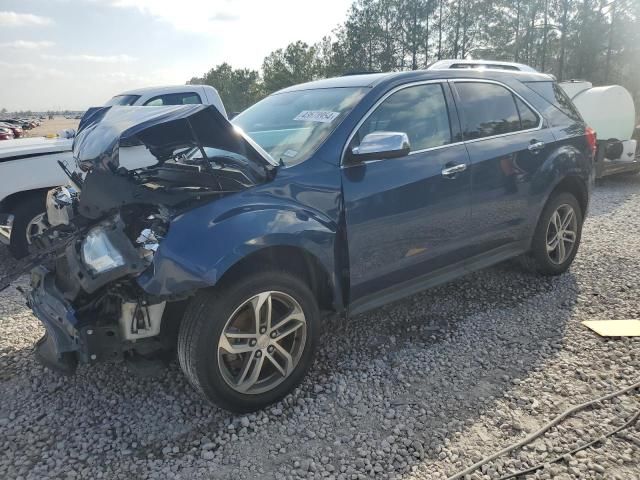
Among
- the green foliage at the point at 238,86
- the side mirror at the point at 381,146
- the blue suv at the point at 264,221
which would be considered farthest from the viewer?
the green foliage at the point at 238,86

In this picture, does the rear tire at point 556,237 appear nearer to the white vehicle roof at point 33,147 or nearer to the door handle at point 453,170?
the door handle at point 453,170

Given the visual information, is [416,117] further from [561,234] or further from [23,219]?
[23,219]

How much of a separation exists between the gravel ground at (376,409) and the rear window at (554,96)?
1766 millimetres

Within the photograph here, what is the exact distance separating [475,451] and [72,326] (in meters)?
2.11

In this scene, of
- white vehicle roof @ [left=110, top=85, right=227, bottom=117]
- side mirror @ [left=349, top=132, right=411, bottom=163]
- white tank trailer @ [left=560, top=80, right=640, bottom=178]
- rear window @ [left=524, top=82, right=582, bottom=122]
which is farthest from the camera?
white tank trailer @ [left=560, top=80, right=640, bottom=178]

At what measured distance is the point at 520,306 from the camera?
4.05 metres

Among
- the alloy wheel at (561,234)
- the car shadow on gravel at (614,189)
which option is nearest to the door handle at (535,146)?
the alloy wheel at (561,234)

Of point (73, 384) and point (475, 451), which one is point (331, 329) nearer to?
point (475, 451)

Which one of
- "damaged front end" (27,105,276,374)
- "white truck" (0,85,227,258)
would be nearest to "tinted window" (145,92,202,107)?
"white truck" (0,85,227,258)

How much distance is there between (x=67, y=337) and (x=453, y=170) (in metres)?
2.61

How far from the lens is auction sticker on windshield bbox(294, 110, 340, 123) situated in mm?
3115

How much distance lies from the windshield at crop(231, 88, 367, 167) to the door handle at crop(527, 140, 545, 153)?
5.40 feet

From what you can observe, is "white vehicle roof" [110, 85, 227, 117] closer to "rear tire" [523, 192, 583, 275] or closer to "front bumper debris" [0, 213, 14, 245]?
"front bumper debris" [0, 213, 14, 245]

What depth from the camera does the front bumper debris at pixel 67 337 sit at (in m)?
2.40
